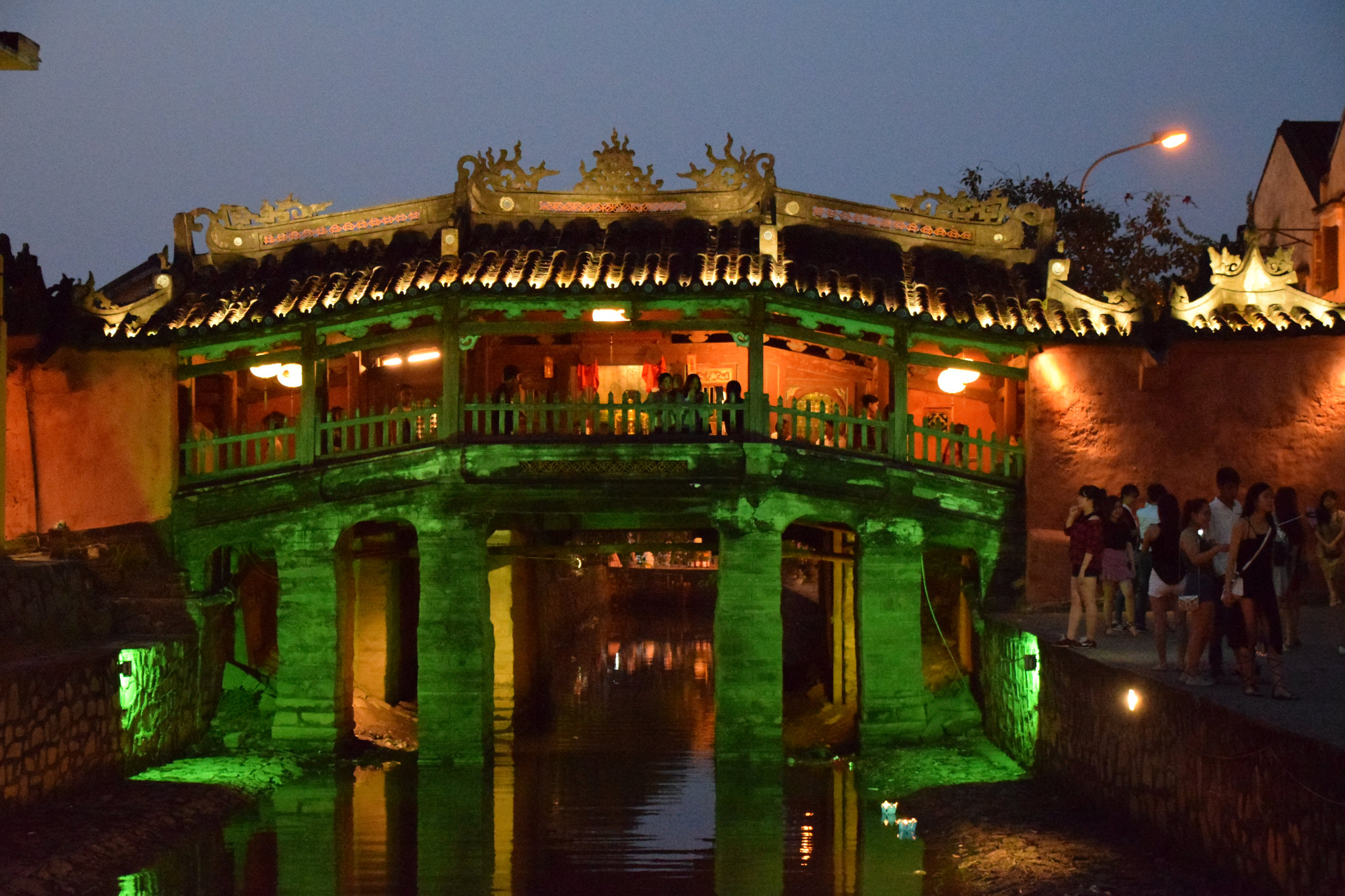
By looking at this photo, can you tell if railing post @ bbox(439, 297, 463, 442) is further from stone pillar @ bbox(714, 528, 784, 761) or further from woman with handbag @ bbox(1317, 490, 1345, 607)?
woman with handbag @ bbox(1317, 490, 1345, 607)

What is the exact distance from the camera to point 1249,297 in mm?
22203

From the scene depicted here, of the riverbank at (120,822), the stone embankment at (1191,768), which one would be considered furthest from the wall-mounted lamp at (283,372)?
the stone embankment at (1191,768)

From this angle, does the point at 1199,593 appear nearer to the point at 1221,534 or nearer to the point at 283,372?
the point at 1221,534

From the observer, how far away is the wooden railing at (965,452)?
21875 mm

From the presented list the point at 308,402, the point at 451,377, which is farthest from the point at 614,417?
the point at 308,402

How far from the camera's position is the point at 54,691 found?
1648 centimetres

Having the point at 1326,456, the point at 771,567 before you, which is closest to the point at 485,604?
the point at 771,567

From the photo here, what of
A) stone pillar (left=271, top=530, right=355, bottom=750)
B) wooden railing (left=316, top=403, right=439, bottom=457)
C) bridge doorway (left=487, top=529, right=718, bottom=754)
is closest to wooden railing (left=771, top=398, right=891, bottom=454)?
bridge doorway (left=487, top=529, right=718, bottom=754)

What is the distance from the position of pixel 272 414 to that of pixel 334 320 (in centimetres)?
216

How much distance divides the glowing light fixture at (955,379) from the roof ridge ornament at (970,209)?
2.65 m

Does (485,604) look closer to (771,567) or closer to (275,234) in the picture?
(771,567)

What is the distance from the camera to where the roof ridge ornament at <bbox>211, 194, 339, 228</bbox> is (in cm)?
2491

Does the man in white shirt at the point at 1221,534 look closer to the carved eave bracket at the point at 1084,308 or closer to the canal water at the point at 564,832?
the canal water at the point at 564,832

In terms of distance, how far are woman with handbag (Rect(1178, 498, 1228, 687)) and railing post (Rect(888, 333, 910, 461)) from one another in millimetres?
8378
